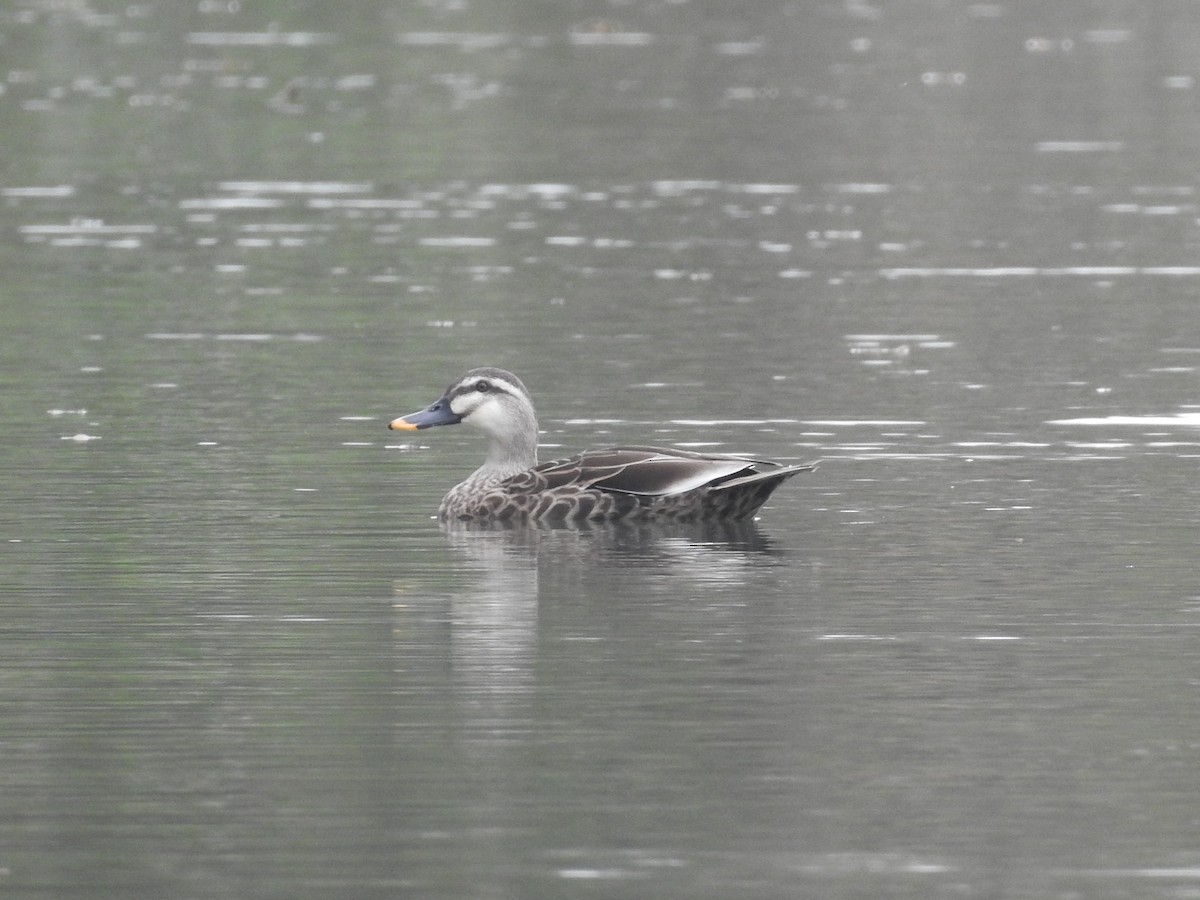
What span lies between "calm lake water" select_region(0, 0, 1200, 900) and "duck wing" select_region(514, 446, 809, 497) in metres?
0.30

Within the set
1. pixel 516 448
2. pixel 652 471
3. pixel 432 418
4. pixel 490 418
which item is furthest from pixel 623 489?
pixel 432 418

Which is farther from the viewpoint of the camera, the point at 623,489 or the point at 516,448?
the point at 516,448

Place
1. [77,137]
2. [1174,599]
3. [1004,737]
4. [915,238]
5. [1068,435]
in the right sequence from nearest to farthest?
[1004,737] → [1174,599] → [1068,435] → [915,238] → [77,137]

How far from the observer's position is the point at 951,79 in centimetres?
4816

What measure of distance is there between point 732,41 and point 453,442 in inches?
1555

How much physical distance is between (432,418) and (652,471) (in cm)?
172

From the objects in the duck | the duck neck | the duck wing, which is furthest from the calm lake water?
the duck neck

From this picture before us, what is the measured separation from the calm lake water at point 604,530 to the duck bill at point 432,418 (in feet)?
1.25

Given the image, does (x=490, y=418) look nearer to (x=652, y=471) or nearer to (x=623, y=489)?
(x=623, y=489)

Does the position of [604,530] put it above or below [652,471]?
below

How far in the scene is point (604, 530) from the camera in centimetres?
1534

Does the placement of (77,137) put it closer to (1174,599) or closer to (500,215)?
(500,215)

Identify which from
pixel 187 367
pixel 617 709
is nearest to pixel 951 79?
pixel 187 367

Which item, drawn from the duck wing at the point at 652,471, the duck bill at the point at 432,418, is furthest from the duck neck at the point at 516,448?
the duck wing at the point at 652,471
